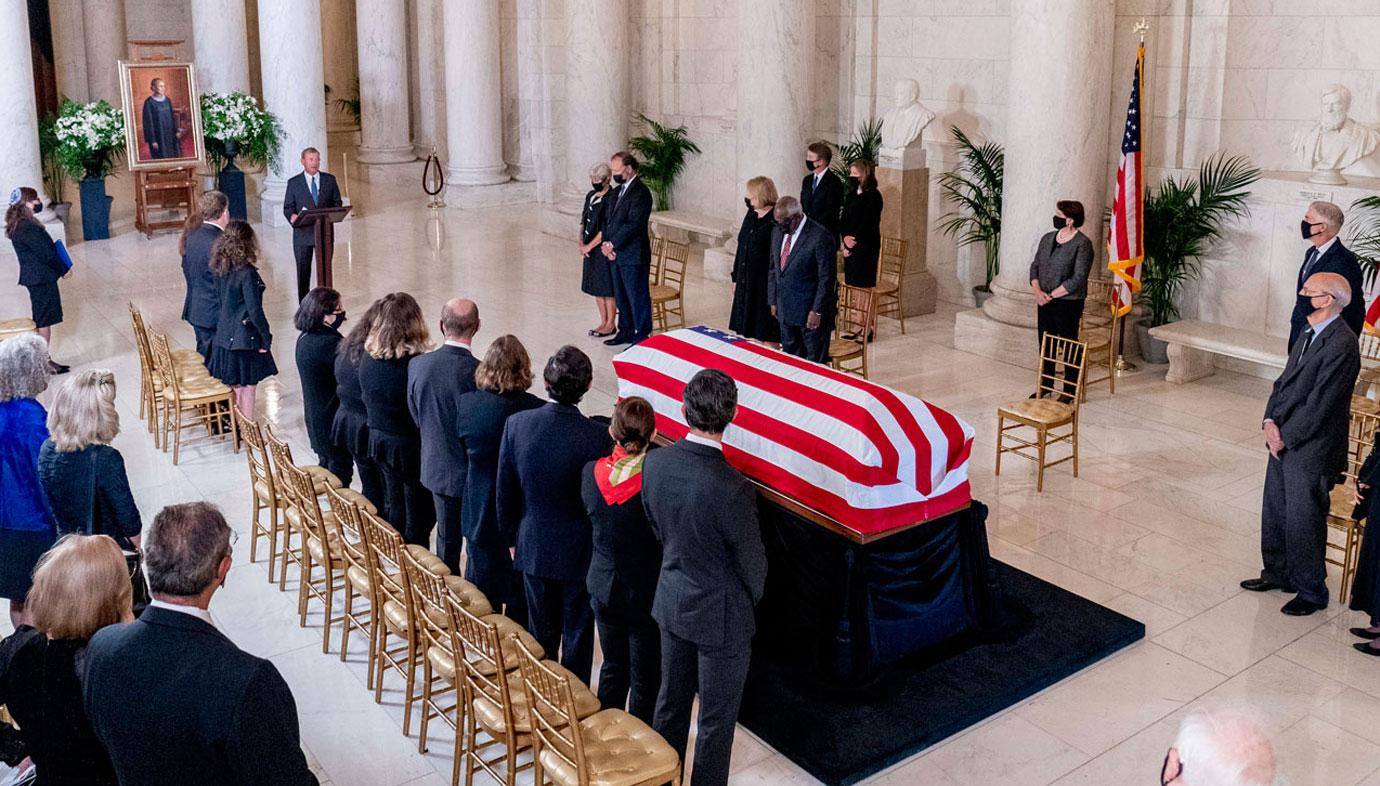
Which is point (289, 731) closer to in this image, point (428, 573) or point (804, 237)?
point (428, 573)

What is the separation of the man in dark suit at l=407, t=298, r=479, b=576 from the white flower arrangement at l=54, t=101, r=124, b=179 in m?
12.0

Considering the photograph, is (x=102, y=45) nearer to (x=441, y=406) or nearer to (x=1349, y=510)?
(x=441, y=406)

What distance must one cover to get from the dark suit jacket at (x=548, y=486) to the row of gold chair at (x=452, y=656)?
0.31 meters

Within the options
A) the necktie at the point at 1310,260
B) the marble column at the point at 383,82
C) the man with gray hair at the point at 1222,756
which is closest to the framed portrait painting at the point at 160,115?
the marble column at the point at 383,82

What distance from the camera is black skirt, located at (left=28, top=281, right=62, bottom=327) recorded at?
10.6m

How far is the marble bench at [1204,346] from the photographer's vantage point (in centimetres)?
1016

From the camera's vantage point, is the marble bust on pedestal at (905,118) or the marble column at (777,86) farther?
the marble column at (777,86)

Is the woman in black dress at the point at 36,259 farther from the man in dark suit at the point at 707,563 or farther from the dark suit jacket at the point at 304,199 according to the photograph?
the man in dark suit at the point at 707,563

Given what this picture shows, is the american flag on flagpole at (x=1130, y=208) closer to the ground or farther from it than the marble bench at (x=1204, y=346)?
farther from it

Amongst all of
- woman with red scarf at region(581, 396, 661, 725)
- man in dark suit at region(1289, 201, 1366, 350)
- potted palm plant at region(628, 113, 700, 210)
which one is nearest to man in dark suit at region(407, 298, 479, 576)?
woman with red scarf at region(581, 396, 661, 725)

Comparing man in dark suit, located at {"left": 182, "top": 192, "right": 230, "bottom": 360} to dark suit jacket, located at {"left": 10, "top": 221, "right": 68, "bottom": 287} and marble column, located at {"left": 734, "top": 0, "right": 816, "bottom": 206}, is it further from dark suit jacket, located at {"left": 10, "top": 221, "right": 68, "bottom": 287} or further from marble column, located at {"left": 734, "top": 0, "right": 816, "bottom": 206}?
marble column, located at {"left": 734, "top": 0, "right": 816, "bottom": 206}

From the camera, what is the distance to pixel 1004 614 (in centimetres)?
647

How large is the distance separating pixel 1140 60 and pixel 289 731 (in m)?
Answer: 8.81

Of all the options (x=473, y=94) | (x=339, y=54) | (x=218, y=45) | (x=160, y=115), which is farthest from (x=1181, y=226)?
Result: (x=339, y=54)
